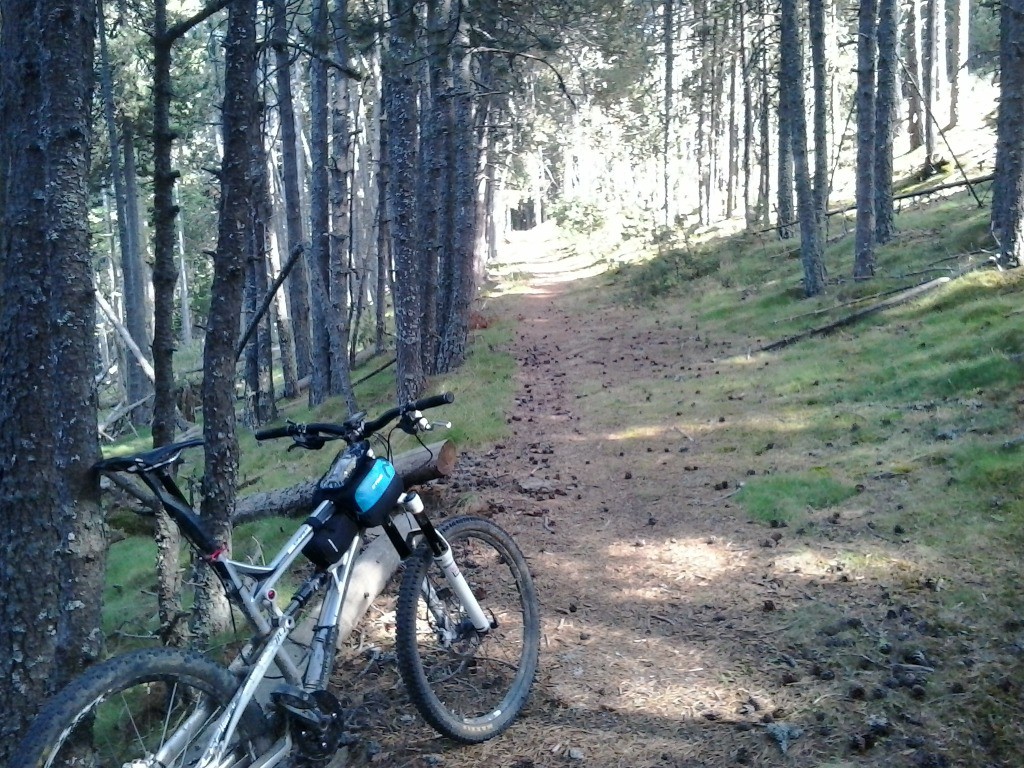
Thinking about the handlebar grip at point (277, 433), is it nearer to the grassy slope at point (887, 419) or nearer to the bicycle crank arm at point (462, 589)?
the bicycle crank arm at point (462, 589)

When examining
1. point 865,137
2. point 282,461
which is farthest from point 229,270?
point 865,137

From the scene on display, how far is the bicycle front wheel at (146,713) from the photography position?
8.85 ft

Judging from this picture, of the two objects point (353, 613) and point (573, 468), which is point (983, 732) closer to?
point (353, 613)

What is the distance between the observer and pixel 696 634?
5.34 m

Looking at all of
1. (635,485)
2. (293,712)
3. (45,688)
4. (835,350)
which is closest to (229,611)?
(45,688)

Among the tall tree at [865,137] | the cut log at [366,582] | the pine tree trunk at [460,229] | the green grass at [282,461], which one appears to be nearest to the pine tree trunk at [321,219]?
the green grass at [282,461]

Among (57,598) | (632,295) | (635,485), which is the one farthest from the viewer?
(632,295)

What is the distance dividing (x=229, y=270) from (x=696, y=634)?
354 cm

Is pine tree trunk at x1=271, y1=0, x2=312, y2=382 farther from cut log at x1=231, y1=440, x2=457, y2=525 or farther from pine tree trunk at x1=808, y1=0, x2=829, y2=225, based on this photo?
pine tree trunk at x1=808, y1=0, x2=829, y2=225

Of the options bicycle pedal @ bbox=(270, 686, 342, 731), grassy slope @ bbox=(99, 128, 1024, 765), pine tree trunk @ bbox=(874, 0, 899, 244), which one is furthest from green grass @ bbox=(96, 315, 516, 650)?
pine tree trunk @ bbox=(874, 0, 899, 244)

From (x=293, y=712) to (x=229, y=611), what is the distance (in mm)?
2679

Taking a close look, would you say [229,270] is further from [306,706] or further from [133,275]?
[133,275]

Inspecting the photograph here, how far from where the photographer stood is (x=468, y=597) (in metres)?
4.50

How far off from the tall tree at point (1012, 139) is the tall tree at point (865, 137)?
315cm
